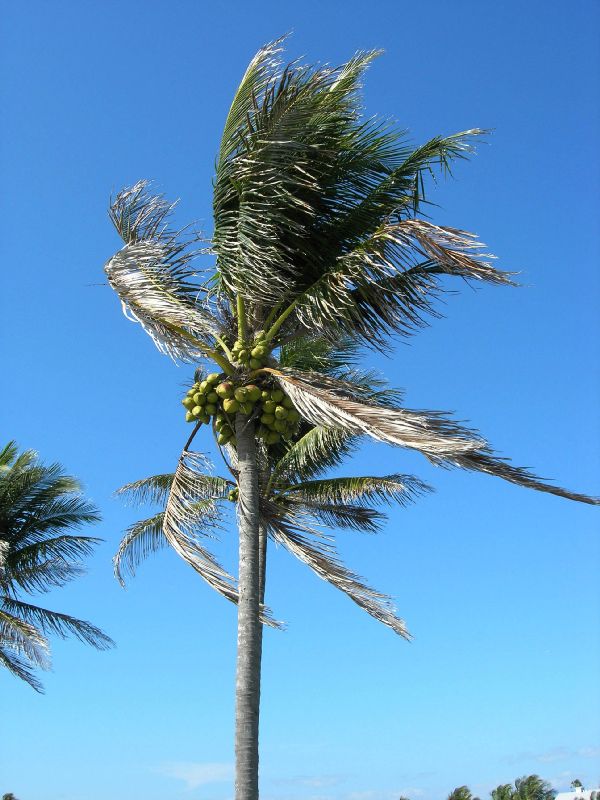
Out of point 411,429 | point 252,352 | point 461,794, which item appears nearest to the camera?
point 411,429

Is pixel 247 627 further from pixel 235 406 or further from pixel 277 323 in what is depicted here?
pixel 277 323

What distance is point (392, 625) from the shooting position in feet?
28.7

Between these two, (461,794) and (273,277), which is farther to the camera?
(461,794)

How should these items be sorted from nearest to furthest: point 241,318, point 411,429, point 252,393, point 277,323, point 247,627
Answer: point 411,429 → point 247,627 → point 252,393 → point 277,323 → point 241,318

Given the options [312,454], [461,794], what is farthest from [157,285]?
[461,794]

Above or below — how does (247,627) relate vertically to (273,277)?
below

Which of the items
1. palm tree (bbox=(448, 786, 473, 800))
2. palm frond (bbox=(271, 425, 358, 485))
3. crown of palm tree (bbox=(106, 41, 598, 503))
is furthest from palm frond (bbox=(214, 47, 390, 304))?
palm tree (bbox=(448, 786, 473, 800))

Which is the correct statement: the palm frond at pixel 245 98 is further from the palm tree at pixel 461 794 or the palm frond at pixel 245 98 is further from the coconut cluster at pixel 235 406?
the palm tree at pixel 461 794

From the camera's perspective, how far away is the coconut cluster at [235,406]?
874 cm

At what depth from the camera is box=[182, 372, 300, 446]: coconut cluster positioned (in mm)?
8742

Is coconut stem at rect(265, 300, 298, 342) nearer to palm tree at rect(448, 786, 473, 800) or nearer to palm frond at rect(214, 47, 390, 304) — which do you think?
palm frond at rect(214, 47, 390, 304)

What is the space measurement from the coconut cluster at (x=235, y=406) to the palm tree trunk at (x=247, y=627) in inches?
7.1

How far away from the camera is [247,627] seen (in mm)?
8219

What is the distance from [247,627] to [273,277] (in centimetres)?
338
